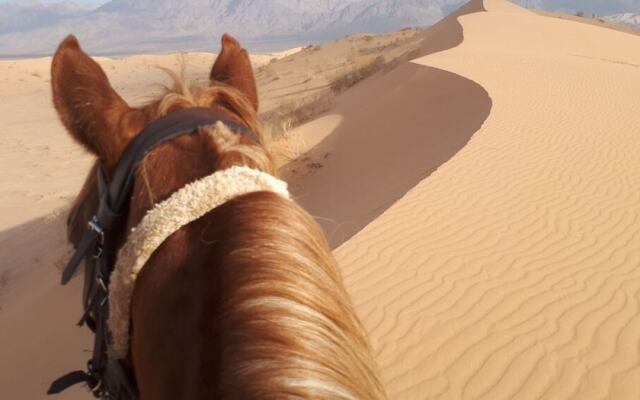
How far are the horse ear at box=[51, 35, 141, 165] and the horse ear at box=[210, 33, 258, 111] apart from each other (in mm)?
465

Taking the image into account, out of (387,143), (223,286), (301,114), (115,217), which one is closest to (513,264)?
(115,217)

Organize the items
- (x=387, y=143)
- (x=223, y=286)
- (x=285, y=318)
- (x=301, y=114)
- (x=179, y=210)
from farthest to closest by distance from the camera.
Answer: (x=301, y=114) → (x=387, y=143) → (x=179, y=210) → (x=223, y=286) → (x=285, y=318)

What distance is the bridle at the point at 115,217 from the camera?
1.60 metres

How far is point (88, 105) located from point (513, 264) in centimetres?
478

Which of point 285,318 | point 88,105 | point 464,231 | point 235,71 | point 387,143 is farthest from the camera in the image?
point 387,143

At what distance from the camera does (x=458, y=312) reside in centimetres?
472

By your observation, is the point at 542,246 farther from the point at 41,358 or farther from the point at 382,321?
the point at 41,358

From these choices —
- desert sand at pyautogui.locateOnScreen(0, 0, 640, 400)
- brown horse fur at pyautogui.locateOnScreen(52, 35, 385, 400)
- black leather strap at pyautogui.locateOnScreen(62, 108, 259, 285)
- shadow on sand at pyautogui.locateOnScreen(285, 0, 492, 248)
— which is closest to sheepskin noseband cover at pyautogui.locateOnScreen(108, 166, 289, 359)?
brown horse fur at pyautogui.locateOnScreen(52, 35, 385, 400)

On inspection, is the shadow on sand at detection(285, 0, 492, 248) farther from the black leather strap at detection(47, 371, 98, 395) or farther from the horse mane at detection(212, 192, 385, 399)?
the horse mane at detection(212, 192, 385, 399)

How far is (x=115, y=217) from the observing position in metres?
1.65

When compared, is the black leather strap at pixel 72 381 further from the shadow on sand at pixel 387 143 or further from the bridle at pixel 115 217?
the shadow on sand at pixel 387 143

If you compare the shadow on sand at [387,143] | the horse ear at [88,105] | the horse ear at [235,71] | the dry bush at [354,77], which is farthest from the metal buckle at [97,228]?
the dry bush at [354,77]

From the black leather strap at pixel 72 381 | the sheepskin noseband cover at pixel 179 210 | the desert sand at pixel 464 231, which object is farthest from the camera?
the desert sand at pixel 464 231

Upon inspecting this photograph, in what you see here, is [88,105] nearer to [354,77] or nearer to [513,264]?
[513,264]
